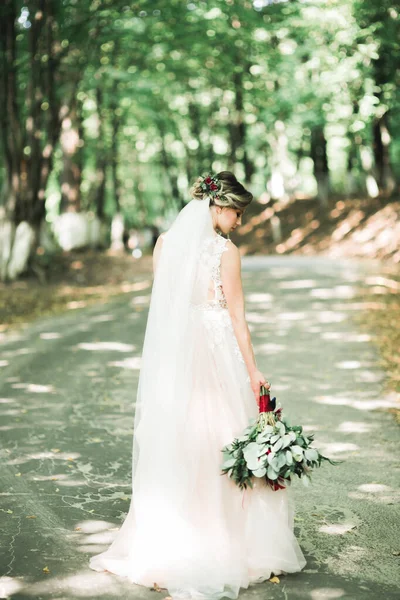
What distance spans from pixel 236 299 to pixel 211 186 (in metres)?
0.65

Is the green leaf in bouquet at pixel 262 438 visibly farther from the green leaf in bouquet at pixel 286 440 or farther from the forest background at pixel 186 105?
the forest background at pixel 186 105

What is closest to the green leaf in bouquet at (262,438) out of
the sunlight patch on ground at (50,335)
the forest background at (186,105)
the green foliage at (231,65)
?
the forest background at (186,105)

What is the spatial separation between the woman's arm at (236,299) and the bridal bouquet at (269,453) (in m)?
0.16

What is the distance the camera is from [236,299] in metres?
4.49

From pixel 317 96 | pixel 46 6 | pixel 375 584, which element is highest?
pixel 46 6

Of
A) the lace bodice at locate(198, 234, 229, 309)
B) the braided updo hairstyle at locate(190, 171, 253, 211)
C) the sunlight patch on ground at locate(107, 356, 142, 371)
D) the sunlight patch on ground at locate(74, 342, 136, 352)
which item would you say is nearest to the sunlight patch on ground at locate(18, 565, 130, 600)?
the lace bodice at locate(198, 234, 229, 309)

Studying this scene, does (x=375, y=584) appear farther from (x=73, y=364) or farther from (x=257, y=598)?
(x=73, y=364)

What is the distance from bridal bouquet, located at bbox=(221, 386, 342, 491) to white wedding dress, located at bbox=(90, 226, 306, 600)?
12 centimetres

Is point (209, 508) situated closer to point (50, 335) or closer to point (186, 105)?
point (50, 335)

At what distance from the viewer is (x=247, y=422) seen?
4.63m

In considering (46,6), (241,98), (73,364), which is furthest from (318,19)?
(73,364)

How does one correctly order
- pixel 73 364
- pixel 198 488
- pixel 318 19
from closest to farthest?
1. pixel 198 488
2. pixel 73 364
3. pixel 318 19

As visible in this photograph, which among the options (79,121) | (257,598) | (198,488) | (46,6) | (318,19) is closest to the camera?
(257,598)

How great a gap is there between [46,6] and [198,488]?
18.7m
